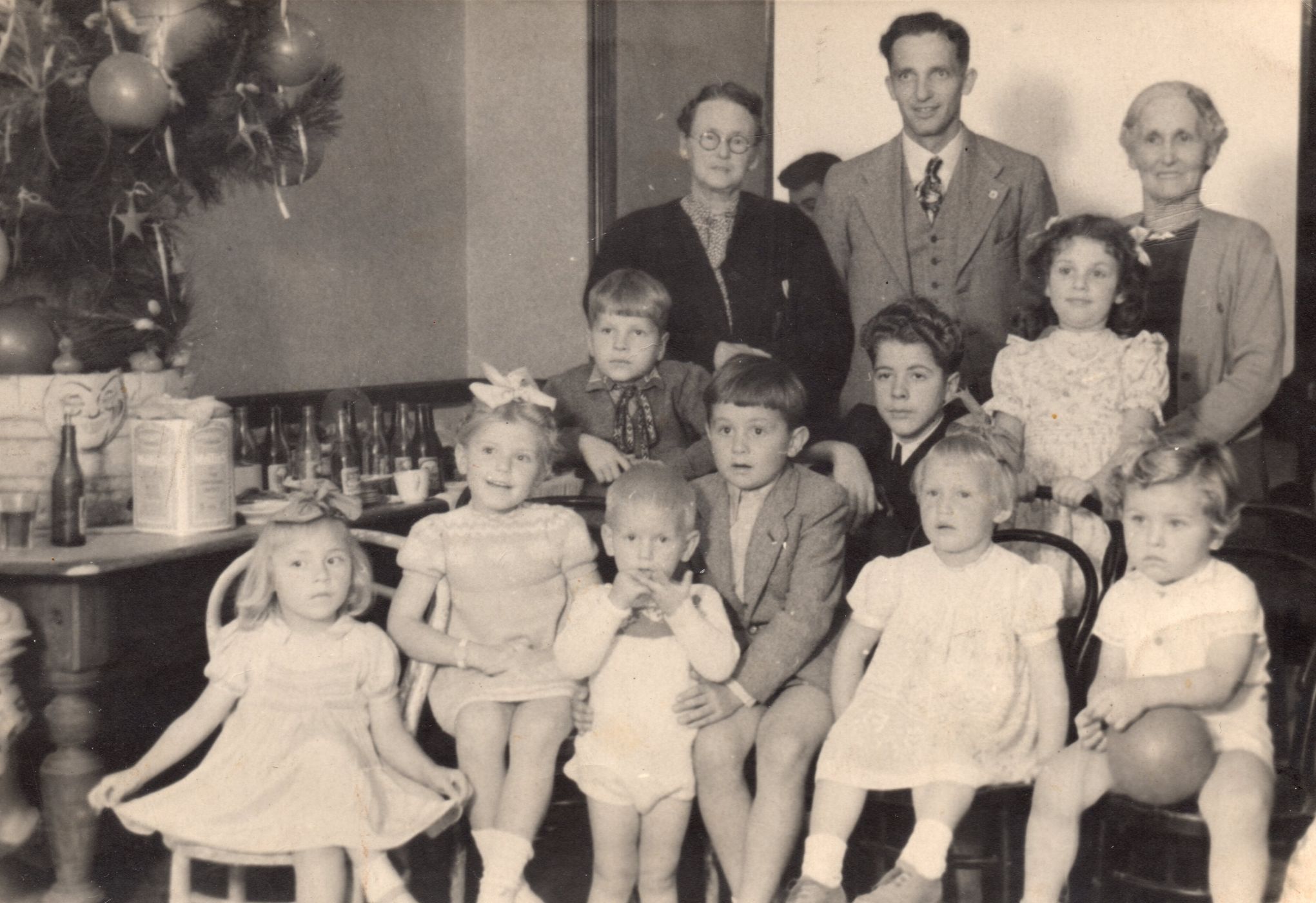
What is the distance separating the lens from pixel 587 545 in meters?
2.74

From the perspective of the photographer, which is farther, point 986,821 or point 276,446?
point 276,446

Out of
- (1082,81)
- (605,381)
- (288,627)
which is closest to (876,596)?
(605,381)

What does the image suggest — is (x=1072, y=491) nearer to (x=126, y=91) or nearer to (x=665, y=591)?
(x=665, y=591)

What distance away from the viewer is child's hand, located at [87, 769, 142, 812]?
91.3 inches

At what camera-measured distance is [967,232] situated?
353cm

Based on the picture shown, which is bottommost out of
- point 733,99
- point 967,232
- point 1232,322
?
point 1232,322

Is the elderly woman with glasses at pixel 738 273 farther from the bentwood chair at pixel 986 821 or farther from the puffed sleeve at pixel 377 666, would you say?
the puffed sleeve at pixel 377 666

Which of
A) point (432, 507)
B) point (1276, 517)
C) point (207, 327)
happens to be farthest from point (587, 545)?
point (207, 327)

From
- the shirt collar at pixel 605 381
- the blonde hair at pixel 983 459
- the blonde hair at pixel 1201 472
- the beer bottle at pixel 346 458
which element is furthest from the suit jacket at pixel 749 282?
the blonde hair at pixel 1201 472

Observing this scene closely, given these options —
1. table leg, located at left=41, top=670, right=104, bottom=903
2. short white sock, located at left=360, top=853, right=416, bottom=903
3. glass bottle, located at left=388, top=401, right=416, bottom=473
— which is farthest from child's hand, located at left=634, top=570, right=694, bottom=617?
glass bottle, located at left=388, top=401, right=416, bottom=473

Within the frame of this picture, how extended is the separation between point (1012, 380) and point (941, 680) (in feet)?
2.89

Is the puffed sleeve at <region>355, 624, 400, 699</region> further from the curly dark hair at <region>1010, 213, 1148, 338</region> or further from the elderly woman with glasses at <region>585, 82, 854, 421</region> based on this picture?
the curly dark hair at <region>1010, 213, 1148, 338</region>

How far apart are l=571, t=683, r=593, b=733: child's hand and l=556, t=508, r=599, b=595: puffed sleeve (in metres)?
0.25

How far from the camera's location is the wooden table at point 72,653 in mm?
2650
